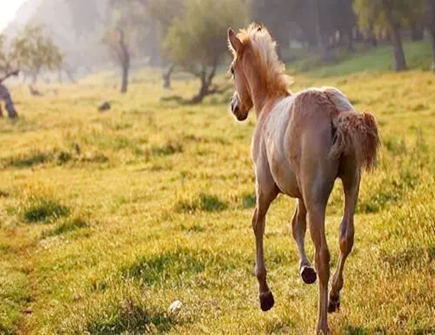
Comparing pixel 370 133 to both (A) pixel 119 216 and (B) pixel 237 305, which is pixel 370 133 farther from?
(A) pixel 119 216

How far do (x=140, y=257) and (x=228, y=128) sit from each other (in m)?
18.4

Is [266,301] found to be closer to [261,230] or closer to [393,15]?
[261,230]

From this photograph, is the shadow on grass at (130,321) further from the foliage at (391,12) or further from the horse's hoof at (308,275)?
→ the foliage at (391,12)

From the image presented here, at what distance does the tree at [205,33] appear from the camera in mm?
51812

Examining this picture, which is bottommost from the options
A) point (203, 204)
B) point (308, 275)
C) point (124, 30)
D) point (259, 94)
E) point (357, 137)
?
point (203, 204)

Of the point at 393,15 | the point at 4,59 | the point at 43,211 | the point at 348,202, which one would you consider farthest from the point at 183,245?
the point at 393,15

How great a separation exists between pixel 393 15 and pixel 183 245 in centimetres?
4828

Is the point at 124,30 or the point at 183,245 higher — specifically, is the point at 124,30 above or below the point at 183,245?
above

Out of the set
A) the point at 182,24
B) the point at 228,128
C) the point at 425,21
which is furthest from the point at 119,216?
the point at 425,21

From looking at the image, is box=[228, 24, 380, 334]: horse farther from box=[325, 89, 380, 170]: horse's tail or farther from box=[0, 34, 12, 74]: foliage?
box=[0, 34, 12, 74]: foliage

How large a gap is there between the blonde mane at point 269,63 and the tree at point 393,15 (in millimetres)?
48422

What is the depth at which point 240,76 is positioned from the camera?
8.79 m

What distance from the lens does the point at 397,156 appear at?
56.5 feet

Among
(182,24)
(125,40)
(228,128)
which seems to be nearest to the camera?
(228,128)
